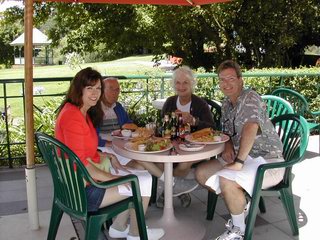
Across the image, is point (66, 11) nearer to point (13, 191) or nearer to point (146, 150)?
point (13, 191)

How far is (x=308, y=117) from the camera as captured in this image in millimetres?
5996

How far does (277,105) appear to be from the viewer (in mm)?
3992

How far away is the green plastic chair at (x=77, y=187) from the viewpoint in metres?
2.17

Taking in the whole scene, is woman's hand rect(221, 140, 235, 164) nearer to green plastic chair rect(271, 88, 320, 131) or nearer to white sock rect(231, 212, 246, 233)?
white sock rect(231, 212, 246, 233)

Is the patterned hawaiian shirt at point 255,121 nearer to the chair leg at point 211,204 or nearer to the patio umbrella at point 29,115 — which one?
the chair leg at point 211,204

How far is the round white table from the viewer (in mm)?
2422

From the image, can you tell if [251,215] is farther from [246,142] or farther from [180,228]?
[180,228]

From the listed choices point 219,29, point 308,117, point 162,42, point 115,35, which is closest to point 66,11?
point 115,35

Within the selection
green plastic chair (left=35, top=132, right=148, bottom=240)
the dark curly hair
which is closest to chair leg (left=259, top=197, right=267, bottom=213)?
green plastic chair (left=35, top=132, right=148, bottom=240)

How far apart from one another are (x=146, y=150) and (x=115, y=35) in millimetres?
9201

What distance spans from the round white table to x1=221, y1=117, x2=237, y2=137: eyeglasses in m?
0.27

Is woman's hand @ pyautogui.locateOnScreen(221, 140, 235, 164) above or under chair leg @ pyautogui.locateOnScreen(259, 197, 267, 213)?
above

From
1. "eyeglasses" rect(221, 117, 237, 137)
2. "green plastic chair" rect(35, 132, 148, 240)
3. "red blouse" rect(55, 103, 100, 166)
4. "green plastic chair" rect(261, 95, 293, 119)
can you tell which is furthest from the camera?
"green plastic chair" rect(261, 95, 293, 119)

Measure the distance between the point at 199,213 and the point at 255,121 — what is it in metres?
1.12
